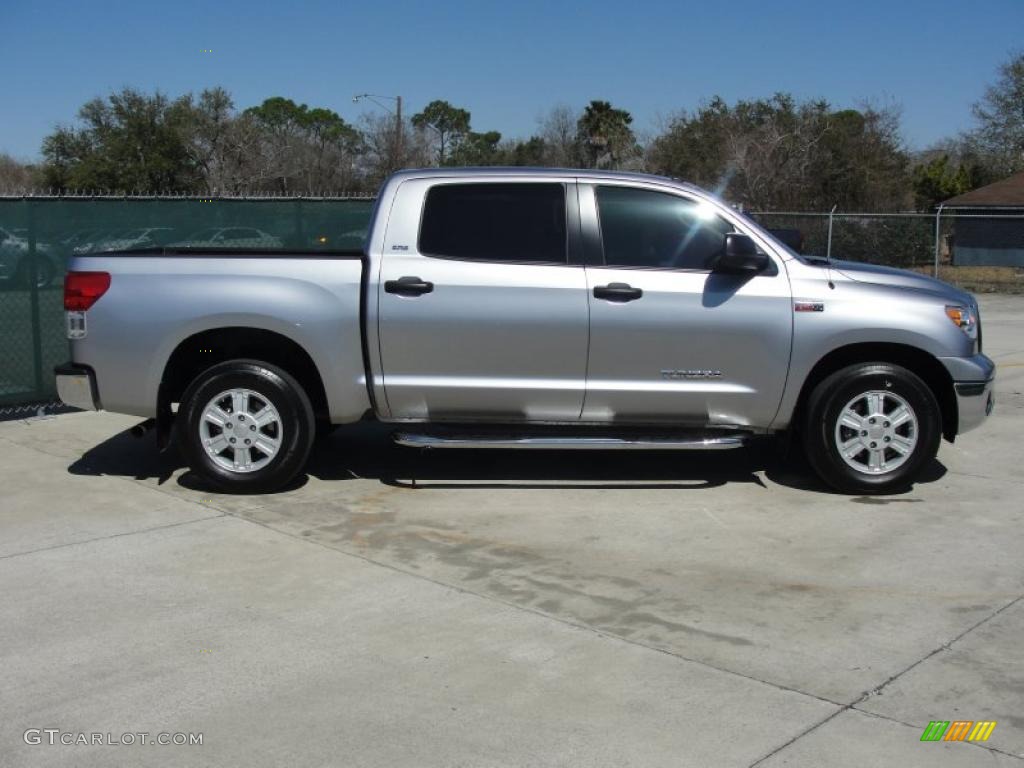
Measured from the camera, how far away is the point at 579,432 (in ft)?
23.0

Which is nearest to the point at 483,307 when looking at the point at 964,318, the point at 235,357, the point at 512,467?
the point at 512,467

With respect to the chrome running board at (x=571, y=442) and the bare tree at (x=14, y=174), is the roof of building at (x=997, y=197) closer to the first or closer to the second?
the chrome running board at (x=571, y=442)

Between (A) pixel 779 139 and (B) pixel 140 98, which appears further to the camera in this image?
(B) pixel 140 98

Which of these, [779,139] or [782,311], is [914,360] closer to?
[782,311]

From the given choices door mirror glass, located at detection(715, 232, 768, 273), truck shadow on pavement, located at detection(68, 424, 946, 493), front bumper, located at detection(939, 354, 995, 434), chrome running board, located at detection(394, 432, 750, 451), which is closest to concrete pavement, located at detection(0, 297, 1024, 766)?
truck shadow on pavement, located at detection(68, 424, 946, 493)

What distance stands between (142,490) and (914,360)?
5.05 m

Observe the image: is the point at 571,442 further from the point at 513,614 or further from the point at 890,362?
the point at 890,362

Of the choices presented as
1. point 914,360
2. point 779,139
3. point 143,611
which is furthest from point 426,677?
point 779,139

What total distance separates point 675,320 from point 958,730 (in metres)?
3.30

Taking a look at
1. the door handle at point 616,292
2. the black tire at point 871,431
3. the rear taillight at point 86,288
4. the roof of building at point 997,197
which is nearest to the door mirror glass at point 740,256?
the door handle at point 616,292

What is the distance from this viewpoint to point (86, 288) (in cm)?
692

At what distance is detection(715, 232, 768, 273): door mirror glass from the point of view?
21.9 ft

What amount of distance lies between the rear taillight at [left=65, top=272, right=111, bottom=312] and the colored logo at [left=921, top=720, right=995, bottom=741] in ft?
17.4

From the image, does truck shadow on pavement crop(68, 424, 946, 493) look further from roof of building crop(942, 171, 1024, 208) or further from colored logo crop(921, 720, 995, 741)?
roof of building crop(942, 171, 1024, 208)
